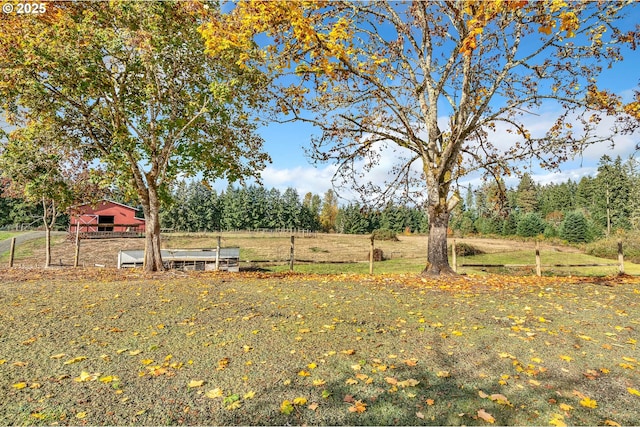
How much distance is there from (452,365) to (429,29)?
967 centimetres

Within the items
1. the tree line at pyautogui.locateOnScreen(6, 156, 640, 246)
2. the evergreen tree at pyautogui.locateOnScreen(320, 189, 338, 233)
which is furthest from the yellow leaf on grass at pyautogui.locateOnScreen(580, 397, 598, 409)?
the evergreen tree at pyautogui.locateOnScreen(320, 189, 338, 233)

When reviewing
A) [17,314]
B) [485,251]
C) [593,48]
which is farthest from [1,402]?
[485,251]

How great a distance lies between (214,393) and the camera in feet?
12.2

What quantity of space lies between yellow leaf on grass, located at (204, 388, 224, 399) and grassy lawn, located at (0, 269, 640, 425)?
2 cm

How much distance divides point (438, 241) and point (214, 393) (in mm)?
8942

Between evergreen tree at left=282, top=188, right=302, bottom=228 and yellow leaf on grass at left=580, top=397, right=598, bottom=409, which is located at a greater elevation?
evergreen tree at left=282, top=188, right=302, bottom=228

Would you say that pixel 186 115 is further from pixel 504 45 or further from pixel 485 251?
pixel 485 251

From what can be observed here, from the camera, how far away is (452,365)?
446cm

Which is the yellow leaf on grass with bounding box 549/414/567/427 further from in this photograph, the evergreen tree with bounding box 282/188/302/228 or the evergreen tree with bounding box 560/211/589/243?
the evergreen tree with bounding box 282/188/302/228

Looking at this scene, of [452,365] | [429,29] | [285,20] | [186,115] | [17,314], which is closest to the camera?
[452,365]

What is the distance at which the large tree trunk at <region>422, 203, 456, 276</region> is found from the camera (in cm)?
1120

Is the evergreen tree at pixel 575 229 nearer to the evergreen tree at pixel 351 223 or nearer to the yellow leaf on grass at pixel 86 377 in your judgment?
the evergreen tree at pixel 351 223

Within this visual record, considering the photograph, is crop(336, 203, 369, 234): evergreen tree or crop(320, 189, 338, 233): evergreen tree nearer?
crop(336, 203, 369, 234): evergreen tree

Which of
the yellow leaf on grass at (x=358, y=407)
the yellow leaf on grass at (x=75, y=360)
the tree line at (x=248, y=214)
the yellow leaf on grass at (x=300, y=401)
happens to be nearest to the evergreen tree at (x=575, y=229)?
the tree line at (x=248, y=214)
